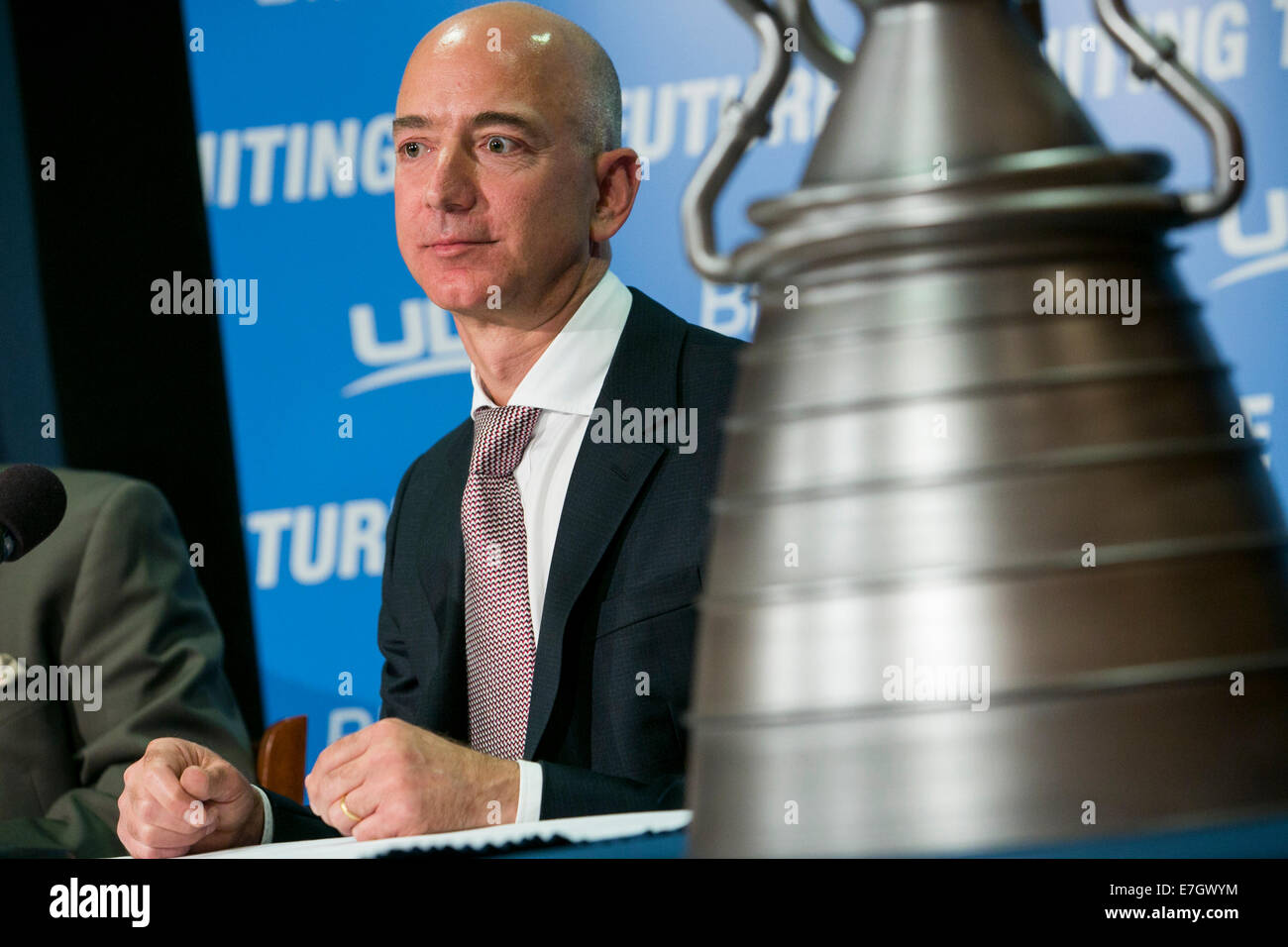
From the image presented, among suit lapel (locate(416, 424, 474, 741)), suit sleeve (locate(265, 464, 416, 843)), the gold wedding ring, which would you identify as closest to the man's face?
suit lapel (locate(416, 424, 474, 741))

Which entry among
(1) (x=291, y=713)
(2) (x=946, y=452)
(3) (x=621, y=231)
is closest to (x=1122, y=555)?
(2) (x=946, y=452)

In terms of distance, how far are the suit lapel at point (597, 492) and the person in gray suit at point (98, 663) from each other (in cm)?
68

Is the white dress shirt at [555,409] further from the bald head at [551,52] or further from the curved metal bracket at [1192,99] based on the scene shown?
the curved metal bracket at [1192,99]

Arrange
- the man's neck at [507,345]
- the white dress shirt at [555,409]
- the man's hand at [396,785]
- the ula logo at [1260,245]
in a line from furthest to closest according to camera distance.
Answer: the ula logo at [1260,245] → the man's neck at [507,345] → the white dress shirt at [555,409] → the man's hand at [396,785]

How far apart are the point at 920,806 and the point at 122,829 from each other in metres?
0.94

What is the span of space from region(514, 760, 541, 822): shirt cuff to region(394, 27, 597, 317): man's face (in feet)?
1.49

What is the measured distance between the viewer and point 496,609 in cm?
134

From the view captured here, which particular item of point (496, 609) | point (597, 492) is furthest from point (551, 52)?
point (496, 609)

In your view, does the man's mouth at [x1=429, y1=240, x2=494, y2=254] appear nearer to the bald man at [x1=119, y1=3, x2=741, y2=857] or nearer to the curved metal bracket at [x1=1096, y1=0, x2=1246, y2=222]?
the bald man at [x1=119, y1=3, x2=741, y2=857]

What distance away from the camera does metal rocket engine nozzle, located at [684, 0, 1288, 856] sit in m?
0.54

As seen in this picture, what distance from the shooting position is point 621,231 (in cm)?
176

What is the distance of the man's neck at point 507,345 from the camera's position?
153 cm

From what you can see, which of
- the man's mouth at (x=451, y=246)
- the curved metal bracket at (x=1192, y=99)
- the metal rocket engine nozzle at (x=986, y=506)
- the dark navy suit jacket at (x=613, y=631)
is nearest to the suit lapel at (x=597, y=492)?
the dark navy suit jacket at (x=613, y=631)

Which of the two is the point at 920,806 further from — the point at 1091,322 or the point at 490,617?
the point at 490,617
